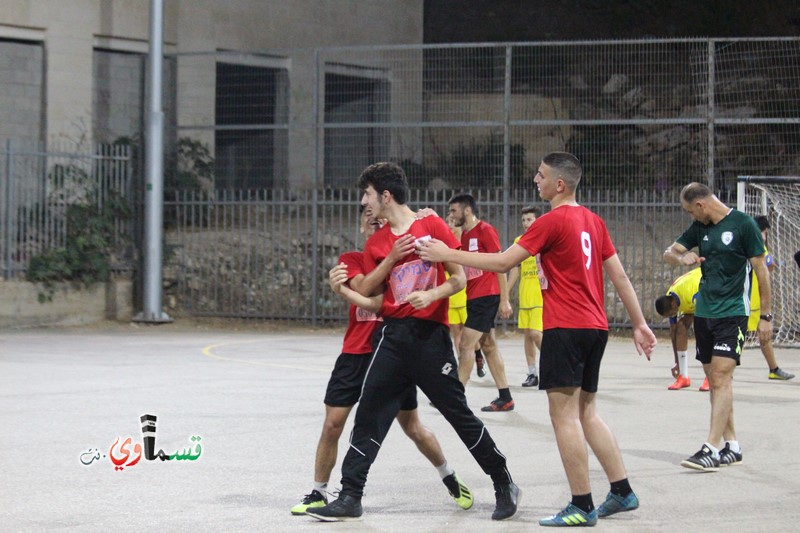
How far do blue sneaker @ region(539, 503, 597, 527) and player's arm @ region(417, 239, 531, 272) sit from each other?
1325 mm

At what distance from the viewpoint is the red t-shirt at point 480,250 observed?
11305 mm

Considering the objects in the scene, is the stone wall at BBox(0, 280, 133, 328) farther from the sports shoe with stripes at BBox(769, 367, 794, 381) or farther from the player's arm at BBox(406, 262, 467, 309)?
the player's arm at BBox(406, 262, 467, 309)

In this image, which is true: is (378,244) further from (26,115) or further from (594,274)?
(26,115)

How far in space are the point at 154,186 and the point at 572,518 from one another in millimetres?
15696

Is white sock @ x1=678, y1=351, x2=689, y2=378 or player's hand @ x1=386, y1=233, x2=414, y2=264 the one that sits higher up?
player's hand @ x1=386, y1=233, x2=414, y2=264

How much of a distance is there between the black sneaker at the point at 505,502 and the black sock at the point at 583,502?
0.36m

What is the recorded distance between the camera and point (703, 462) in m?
8.08

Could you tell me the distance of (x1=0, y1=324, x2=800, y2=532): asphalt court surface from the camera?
265 inches

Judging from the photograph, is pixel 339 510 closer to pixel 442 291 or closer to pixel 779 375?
pixel 442 291

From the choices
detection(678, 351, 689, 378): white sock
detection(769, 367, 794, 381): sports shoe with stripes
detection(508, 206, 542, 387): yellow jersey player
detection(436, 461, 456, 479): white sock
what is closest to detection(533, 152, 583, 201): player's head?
detection(436, 461, 456, 479): white sock

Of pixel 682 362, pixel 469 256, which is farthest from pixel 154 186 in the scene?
pixel 469 256

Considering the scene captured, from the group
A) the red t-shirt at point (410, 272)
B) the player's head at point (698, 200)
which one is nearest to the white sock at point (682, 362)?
the player's head at point (698, 200)

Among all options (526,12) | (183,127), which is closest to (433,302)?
(183,127)

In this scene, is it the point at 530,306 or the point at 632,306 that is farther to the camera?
the point at 530,306
